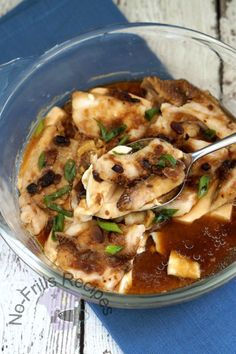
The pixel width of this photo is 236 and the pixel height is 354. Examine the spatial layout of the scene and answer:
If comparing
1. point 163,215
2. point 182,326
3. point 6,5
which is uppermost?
point 6,5

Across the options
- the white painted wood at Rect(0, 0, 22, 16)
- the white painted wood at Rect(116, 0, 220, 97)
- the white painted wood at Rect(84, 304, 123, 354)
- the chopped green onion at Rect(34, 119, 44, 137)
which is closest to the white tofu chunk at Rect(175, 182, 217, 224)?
the white painted wood at Rect(84, 304, 123, 354)

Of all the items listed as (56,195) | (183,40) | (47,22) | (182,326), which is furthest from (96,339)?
(47,22)

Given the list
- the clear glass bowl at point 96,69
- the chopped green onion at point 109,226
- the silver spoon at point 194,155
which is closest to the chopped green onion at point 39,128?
the clear glass bowl at point 96,69

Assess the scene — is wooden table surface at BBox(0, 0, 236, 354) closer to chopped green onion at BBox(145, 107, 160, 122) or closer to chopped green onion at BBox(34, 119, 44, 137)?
chopped green onion at BBox(34, 119, 44, 137)

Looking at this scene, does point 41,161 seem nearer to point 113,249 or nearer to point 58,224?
point 58,224

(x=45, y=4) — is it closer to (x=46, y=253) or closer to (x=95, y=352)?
(x=46, y=253)

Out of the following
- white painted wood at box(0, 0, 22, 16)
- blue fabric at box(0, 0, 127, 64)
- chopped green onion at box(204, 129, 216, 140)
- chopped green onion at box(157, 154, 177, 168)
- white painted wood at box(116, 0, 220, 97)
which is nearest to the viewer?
chopped green onion at box(157, 154, 177, 168)
